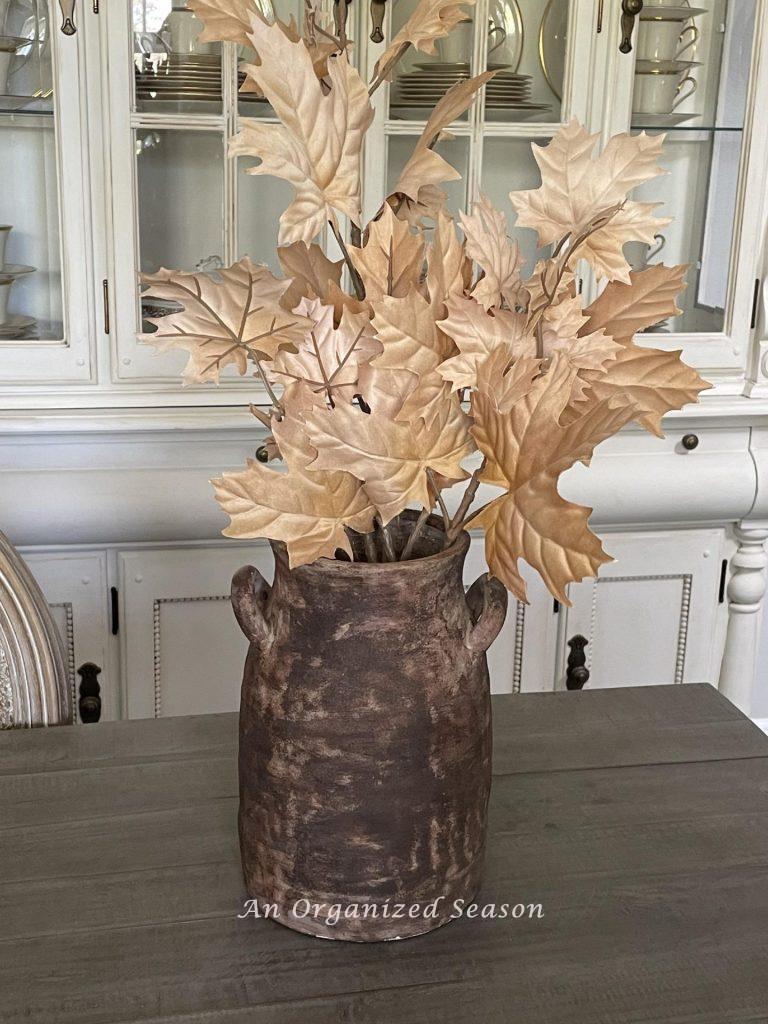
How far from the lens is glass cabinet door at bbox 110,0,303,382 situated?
1.75 meters

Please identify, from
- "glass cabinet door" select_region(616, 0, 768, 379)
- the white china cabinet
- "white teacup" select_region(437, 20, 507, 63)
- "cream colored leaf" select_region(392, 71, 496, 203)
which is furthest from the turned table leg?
"cream colored leaf" select_region(392, 71, 496, 203)

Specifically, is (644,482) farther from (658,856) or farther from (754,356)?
(658,856)

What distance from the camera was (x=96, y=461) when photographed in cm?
187

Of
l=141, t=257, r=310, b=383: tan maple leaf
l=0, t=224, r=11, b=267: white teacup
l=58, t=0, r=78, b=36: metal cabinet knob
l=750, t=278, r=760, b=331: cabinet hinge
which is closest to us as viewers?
l=141, t=257, r=310, b=383: tan maple leaf

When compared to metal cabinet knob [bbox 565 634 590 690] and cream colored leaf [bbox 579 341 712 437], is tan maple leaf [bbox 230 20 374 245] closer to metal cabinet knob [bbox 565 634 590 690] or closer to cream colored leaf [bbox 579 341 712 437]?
cream colored leaf [bbox 579 341 712 437]

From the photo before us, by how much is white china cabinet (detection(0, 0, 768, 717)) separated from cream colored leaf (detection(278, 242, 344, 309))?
→ 928 mm

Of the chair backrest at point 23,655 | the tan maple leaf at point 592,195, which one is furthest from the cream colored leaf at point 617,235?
the chair backrest at point 23,655

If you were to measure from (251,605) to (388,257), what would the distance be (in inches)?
9.5

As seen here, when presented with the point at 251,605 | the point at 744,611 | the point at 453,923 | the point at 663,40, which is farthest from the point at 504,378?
the point at 744,611

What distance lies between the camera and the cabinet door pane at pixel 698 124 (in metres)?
1.91

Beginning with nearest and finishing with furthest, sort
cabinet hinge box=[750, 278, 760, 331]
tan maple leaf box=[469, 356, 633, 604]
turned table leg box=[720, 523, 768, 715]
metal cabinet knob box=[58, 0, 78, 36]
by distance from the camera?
tan maple leaf box=[469, 356, 633, 604]
metal cabinet knob box=[58, 0, 78, 36]
cabinet hinge box=[750, 278, 760, 331]
turned table leg box=[720, 523, 768, 715]

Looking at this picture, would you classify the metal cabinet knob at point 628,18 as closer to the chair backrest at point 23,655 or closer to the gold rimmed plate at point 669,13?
the gold rimmed plate at point 669,13

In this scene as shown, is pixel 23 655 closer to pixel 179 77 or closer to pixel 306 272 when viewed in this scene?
pixel 306 272

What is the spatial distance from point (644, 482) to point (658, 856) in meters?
1.16
